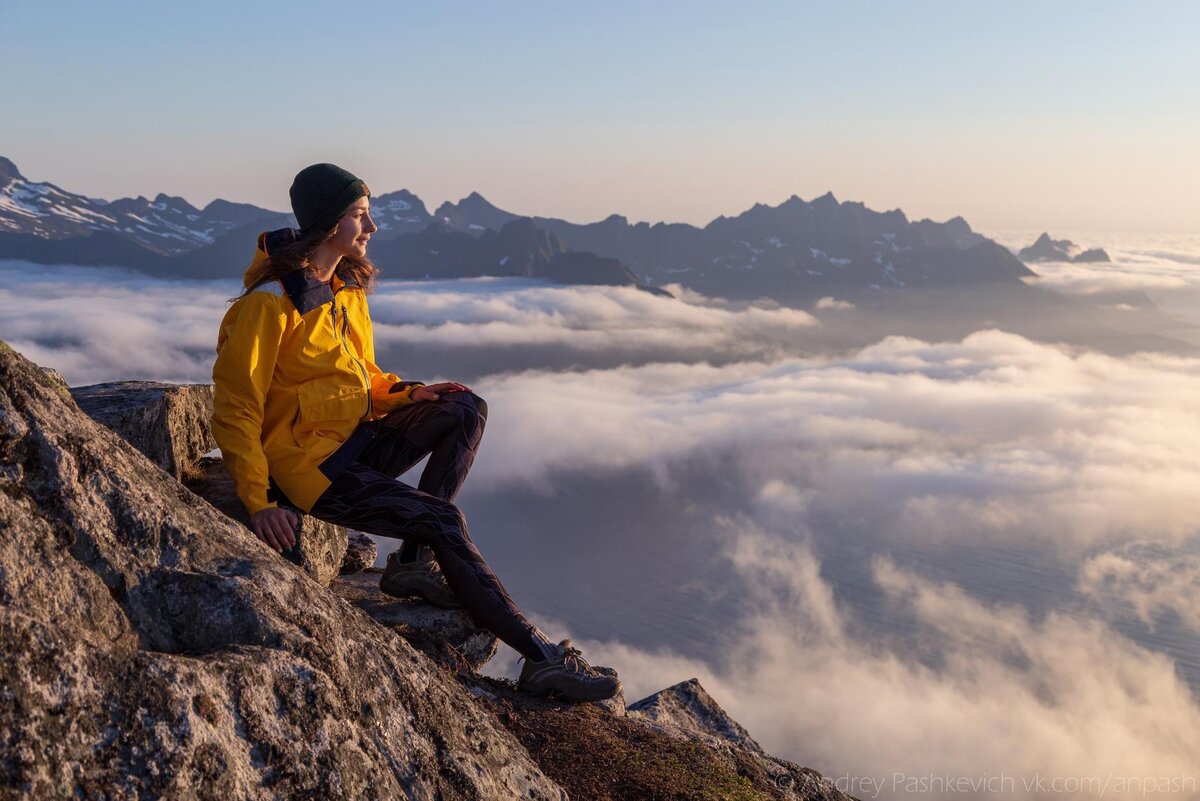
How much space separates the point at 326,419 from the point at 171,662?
381 cm

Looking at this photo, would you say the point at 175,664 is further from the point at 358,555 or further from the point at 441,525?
the point at 358,555

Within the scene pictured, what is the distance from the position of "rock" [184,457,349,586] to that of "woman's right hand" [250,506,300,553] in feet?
4.07

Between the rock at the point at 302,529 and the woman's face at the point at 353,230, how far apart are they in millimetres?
2552

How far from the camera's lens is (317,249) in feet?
26.0

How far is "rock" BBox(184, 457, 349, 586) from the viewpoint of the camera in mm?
9039

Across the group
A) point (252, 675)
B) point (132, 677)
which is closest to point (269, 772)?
point (252, 675)

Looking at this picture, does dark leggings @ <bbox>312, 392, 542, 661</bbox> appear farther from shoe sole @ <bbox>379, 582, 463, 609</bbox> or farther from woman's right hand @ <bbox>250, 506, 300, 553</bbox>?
shoe sole @ <bbox>379, 582, 463, 609</bbox>

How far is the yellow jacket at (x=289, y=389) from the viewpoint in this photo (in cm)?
718

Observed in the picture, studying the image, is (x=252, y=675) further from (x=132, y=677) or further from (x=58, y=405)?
(x=58, y=405)

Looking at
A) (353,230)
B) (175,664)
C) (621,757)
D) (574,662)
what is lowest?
(621,757)

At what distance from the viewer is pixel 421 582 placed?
364 inches

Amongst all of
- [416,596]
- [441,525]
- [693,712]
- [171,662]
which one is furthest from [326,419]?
[693,712]

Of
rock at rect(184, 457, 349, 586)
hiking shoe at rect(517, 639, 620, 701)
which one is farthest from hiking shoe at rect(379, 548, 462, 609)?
hiking shoe at rect(517, 639, 620, 701)

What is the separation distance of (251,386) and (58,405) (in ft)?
7.27
